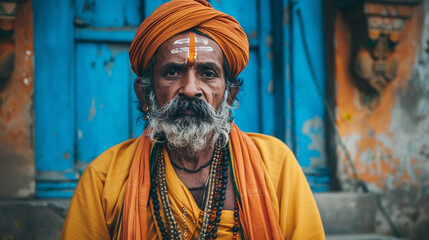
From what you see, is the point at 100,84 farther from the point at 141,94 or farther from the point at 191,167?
the point at 191,167

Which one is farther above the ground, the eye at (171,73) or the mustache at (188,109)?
the eye at (171,73)

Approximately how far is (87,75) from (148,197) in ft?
5.34

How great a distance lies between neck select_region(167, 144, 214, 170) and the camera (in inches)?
83.5

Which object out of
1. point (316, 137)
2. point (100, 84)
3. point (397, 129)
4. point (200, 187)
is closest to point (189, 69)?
point (200, 187)

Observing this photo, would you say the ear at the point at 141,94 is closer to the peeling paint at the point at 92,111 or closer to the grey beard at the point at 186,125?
the grey beard at the point at 186,125

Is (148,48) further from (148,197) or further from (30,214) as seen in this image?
(30,214)

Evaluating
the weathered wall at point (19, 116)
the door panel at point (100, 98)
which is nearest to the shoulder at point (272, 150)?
the door panel at point (100, 98)

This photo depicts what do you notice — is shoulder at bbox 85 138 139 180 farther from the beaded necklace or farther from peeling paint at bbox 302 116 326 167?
peeling paint at bbox 302 116 326 167

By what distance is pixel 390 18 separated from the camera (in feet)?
10.4

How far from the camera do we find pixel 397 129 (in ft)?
10.9

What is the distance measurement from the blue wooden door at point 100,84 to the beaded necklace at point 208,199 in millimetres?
1250

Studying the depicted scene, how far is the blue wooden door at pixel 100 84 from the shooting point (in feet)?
9.83

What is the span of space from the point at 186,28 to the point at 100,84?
1.47m

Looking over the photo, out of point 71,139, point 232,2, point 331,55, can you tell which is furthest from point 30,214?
point 331,55
